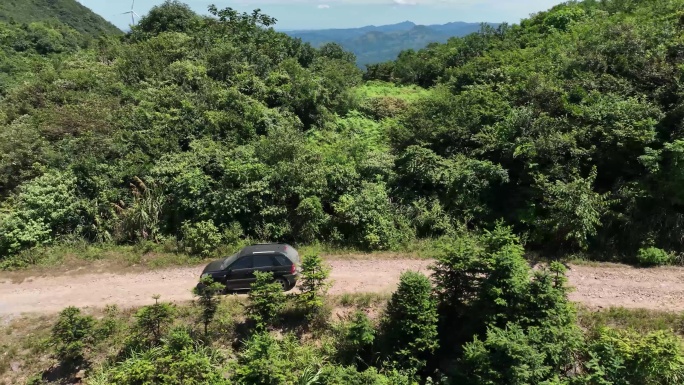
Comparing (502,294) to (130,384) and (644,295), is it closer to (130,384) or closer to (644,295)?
(644,295)

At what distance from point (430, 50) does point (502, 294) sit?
103ft

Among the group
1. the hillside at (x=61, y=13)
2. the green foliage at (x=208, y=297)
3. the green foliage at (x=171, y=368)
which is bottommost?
the green foliage at (x=171, y=368)

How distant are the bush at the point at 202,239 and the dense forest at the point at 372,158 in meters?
0.07

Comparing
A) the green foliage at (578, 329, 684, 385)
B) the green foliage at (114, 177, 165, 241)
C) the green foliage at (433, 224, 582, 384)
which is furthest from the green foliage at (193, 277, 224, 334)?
the green foliage at (578, 329, 684, 385)

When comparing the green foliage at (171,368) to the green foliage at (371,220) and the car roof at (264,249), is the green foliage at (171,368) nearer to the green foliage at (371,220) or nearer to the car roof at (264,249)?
the car roof at (264,249)

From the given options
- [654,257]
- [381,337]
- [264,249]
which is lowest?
[381,337]

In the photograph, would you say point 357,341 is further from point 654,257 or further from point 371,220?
point 654,257

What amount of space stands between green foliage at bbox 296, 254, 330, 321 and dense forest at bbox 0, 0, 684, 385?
0.20 ft

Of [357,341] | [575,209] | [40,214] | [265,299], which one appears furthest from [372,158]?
[40,214]

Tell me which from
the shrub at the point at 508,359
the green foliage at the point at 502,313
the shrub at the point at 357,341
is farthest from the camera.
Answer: the shrub at the point at 357,341

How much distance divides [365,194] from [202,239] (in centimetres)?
657

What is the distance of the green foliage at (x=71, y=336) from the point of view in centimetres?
1166

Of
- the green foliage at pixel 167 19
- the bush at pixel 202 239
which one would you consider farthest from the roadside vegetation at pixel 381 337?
the green foliage at pixel 167 19

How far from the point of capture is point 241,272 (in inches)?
537
